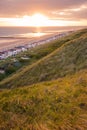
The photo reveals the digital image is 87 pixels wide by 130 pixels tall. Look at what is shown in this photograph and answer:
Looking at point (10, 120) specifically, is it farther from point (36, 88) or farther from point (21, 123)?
point (36, 88)

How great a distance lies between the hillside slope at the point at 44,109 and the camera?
28.8 feet

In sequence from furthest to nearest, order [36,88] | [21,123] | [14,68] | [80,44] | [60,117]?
[14,68] < [80,44] < [36,88] < [60,117] < [21,123]

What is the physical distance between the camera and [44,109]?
32.2 ft

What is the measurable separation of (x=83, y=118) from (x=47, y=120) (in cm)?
118

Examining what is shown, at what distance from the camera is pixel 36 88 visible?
39.4 ft

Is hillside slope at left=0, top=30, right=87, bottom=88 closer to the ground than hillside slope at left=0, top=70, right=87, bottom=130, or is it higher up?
closer to the ground

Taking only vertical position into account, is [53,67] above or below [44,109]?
below

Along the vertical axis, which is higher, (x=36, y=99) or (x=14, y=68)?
(x=36, y=99)

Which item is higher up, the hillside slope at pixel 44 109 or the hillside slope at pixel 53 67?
the hillside slope at pixel 44 109

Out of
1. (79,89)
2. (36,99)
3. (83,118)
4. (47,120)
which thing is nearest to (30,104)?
(36,99)

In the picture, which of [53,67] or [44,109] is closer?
[44,109]

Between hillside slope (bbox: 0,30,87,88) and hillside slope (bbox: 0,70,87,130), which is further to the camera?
hillside slope (bbox: 0,30,87,88)

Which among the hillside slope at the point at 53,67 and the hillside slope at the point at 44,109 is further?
the hillside slope at the point at 53,67

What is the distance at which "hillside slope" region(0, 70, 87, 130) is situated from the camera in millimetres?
8786
